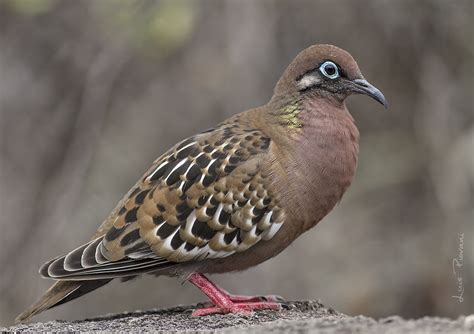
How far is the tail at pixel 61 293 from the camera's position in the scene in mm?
7672

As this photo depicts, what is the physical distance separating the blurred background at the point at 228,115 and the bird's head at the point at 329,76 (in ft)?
10.7

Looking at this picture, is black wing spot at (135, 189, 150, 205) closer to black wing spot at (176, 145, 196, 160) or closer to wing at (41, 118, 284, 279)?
wing at (41, 118, 284, 279)

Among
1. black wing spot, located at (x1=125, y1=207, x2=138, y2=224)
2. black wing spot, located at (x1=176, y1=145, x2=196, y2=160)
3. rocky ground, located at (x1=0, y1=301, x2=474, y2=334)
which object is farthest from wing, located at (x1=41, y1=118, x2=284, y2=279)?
rocky ground, located at (x1=0, y1=301, x2=474, y2=334)

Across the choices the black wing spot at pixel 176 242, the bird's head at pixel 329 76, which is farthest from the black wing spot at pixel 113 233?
the bird's head at pixel 329 76

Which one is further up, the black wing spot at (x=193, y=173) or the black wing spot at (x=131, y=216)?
the black wing spot at (x=193, y=173)

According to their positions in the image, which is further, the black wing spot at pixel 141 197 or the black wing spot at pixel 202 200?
the black wing spot at pixel 141 197

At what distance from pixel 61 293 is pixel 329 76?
8.74ft

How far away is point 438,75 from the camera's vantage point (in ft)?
42.3

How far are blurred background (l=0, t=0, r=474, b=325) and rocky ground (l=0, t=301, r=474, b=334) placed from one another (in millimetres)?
3842

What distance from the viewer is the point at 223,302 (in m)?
7.66

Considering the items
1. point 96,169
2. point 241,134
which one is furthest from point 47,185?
point 241,134

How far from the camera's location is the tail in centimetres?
767

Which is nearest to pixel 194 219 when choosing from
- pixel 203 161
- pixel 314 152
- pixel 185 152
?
pixel 203 161

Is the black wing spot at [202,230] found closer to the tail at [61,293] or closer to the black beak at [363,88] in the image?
the tail at [61,293]
